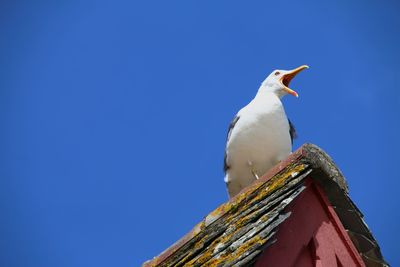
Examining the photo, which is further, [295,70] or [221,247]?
[295,70]

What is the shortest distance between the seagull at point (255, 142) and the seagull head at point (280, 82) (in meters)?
0.88

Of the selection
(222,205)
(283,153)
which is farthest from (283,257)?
(283,153)

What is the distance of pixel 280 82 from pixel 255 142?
175cm

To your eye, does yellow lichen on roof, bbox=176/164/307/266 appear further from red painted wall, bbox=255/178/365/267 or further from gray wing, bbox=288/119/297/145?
gray wing, bbox=288/119/297/145

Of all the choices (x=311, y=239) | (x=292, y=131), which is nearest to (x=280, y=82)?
(x=292, y=131)

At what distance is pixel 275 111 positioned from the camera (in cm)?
699

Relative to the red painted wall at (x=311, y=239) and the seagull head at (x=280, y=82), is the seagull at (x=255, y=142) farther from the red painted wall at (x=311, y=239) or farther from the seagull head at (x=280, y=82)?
the red painted wall at (x=311, y=239)

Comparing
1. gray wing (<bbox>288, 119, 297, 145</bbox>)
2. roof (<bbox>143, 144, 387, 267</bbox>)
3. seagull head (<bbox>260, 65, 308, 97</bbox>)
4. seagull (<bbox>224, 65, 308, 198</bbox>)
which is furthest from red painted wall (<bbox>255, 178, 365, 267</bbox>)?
seagull head (<bbox>260, 65, 308, 97</bbox>)

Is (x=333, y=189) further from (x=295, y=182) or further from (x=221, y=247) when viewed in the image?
(x=221, y=247)

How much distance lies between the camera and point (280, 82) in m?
8.27

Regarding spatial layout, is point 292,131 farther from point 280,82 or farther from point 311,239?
point 311,239

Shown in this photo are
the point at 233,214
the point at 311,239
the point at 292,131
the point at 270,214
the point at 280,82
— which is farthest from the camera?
the point at 280,82

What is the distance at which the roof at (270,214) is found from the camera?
3.84 m

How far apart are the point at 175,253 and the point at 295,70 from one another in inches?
166
